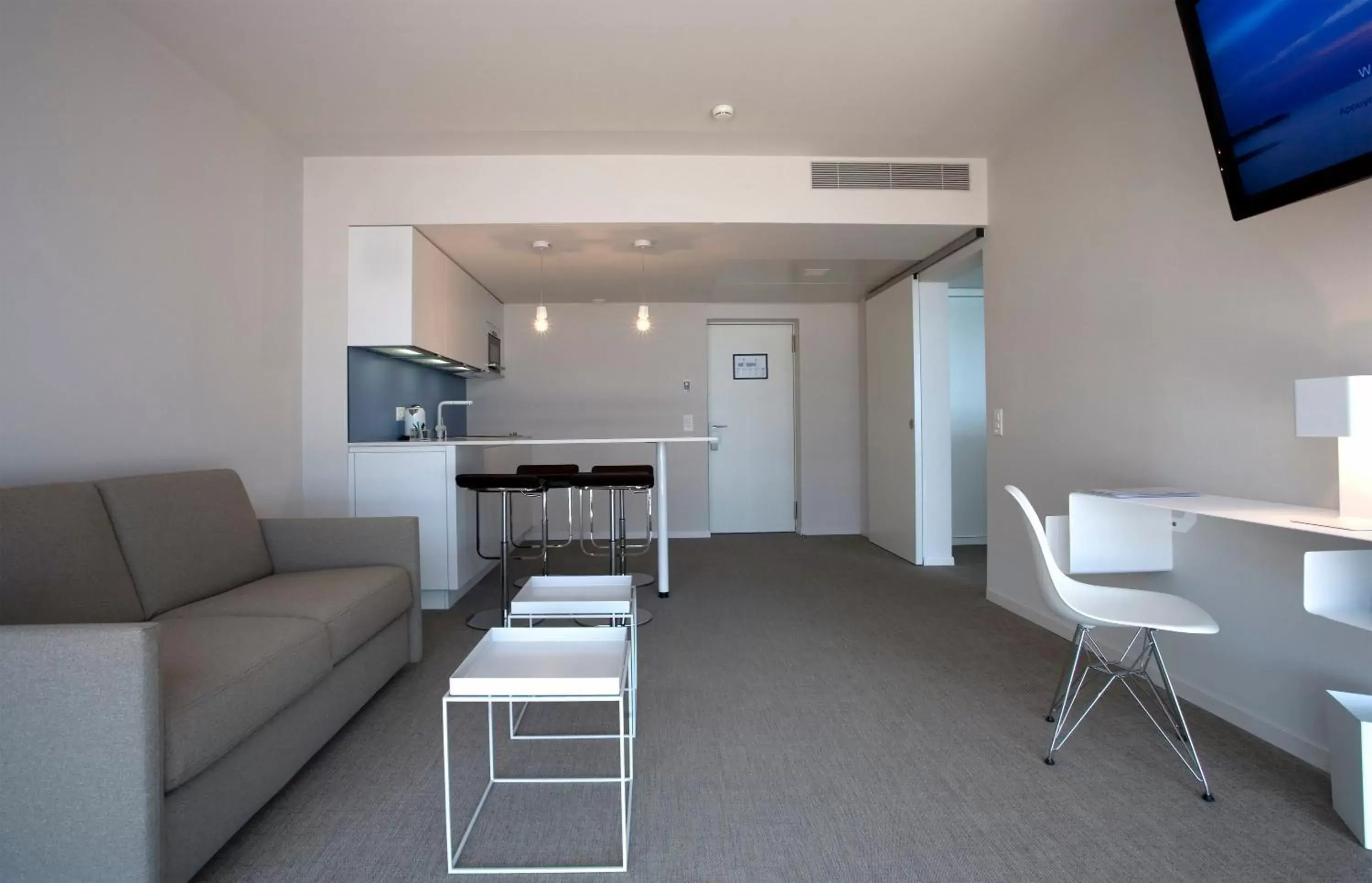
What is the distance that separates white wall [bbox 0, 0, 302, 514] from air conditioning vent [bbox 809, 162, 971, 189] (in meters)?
2.90

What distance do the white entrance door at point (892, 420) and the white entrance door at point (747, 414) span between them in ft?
2.83

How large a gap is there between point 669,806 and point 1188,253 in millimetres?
2530

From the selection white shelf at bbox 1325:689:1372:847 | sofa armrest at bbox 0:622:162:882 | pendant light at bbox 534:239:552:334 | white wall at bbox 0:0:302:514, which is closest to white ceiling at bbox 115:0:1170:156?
white wall at bbox 0:0:302:514

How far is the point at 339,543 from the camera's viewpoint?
272cm

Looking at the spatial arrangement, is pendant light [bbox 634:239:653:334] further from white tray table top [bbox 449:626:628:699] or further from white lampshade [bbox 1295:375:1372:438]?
white lampshade [bbox 1295:375:1372:438]

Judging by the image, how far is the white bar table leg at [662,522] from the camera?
3.92m

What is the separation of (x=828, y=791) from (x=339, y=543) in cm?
209

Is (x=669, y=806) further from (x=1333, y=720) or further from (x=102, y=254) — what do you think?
(x=102, y=254)

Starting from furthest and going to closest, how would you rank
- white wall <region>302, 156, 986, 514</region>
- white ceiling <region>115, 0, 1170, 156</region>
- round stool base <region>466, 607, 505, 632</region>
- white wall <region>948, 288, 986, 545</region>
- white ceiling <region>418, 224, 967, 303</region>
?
white wall <region>948, 288, 986, 545</region> < white ceiling <region>418, 224, 967, 303</region> < white wall <region>302, 156, 986, 514</region> < round stool base <region>466, 607, 505, 632</region> < white ceiling <region>115, 0, 1170, 156</region>

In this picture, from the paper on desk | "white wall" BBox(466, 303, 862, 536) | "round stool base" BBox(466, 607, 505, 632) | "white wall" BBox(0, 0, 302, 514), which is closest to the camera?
"white wall" BBox(0, 0, 302, 514)

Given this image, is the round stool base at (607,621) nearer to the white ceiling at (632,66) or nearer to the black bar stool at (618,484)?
the black bar stool at (618,484)

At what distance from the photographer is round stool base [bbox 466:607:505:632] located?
3.39m

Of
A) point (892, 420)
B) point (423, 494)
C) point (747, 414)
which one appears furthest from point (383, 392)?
point (892, 420)

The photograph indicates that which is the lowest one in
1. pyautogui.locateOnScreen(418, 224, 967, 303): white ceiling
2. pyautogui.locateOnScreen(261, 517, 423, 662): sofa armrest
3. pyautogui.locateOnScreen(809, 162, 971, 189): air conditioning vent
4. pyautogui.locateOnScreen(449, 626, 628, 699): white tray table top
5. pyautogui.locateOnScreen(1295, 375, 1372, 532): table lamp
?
pyautogui.locateOnScreen(449, 626, 628, 699): white tray table top
